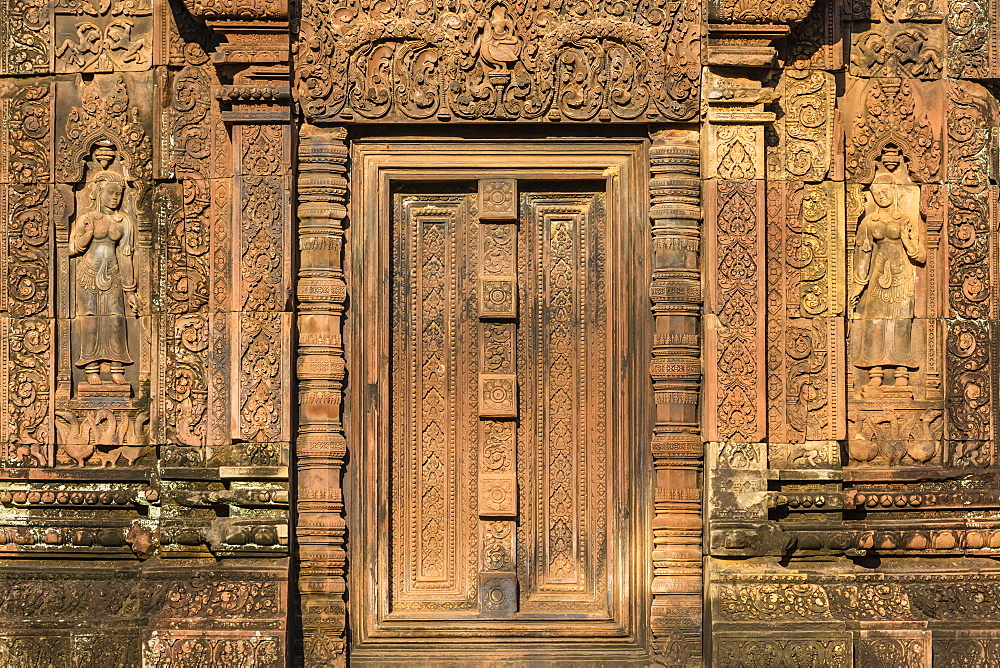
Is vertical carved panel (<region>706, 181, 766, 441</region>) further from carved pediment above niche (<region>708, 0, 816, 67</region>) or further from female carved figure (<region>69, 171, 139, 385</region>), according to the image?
female carved figure (<region>69, 171, 139, 385</region>)

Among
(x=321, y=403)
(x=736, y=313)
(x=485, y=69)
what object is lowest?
(x=321, y=403)

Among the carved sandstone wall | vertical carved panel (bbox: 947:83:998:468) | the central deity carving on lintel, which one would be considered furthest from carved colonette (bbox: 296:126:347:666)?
vertical carved panel (bbox: 947:83:998:468)

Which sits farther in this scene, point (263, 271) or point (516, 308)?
point (516, 308)

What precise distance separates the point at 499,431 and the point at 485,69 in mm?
2264

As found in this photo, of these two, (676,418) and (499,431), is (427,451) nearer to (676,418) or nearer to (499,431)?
(499,431)

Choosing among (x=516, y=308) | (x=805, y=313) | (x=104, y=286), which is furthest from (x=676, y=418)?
(x=104, y=286)

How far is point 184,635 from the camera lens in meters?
7.60

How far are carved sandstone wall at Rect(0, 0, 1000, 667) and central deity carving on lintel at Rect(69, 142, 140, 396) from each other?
20 mm

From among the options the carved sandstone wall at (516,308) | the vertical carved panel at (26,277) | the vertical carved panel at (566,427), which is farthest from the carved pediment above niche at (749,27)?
the vertical carved panel at (26,277)

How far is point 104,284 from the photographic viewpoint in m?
8.38

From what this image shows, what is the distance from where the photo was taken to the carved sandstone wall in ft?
26.1

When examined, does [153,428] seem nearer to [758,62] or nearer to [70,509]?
[70,509]

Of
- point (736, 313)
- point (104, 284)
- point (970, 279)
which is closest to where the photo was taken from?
point (736, 313)

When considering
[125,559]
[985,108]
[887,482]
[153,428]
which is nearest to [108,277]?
[153,428]
